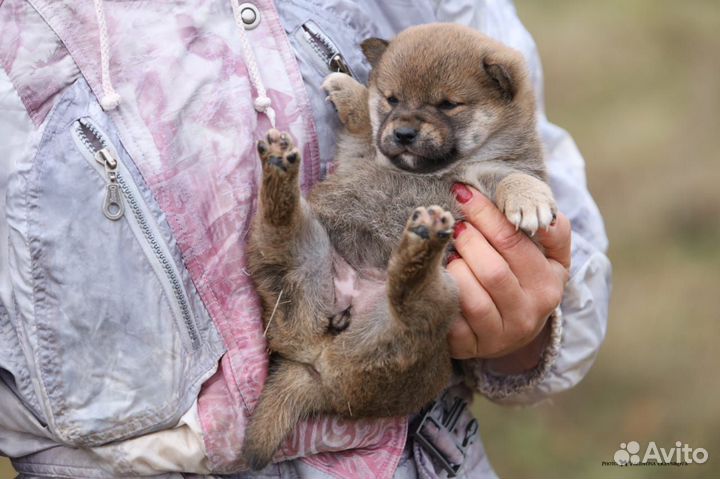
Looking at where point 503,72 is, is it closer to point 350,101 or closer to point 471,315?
point 350,101

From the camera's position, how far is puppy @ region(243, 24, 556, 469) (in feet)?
8.91

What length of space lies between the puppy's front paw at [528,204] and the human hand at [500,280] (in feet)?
0.14

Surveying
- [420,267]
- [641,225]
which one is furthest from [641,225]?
[420,267]

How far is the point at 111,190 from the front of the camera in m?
2.45

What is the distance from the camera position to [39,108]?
8.14 ft

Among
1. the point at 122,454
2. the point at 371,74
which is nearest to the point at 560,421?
the point at 371,74

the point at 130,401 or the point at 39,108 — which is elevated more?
the point at 39,108

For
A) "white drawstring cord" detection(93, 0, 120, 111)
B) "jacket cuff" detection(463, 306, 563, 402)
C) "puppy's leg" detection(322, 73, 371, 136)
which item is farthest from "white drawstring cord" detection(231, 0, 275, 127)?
"jacket cuff" detection(463, 306, 563, 402)

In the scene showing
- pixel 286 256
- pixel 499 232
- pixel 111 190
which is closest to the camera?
pixel 111 190

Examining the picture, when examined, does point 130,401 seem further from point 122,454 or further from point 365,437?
point 365,437

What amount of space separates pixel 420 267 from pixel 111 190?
2.85 feet

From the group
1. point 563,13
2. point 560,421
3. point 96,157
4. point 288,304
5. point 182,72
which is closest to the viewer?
point 96,157

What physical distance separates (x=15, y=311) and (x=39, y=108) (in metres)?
0.54

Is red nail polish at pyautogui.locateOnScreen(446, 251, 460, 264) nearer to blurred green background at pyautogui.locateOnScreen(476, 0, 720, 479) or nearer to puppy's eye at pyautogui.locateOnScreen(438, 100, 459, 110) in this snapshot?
puppy's eye at pyautogui.locateOnScreen(438, 100, 459, 110)
